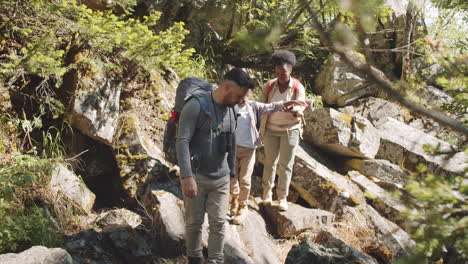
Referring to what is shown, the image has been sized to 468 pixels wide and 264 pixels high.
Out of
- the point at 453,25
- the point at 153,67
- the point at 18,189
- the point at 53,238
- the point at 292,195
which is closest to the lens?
the point at 53,238

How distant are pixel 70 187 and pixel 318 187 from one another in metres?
4.69

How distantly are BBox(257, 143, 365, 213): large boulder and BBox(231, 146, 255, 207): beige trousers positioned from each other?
2247mm

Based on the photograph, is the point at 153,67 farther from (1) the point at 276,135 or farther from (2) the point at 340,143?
(2) the point at 340,143

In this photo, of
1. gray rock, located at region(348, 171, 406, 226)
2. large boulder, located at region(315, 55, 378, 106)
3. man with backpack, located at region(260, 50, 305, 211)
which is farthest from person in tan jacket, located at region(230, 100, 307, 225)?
large boulder, located at region(315, 55, 378, 106)

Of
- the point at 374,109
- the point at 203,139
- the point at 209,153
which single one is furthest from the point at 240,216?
the point at 374,109

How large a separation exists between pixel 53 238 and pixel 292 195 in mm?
4892

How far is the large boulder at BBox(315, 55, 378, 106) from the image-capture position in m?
11.1

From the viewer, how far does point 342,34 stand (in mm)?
1744

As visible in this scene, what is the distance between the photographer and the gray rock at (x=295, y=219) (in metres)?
6.44

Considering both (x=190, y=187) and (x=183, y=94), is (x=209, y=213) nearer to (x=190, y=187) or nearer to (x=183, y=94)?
(x=190, y=187)

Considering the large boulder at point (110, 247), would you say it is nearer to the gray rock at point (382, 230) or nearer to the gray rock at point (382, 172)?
the gray rock at point (382, 230)

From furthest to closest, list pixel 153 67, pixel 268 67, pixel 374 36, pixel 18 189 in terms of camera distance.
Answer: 1. pixel 374 36
2. pixel 268 67
3. pixel 153 67
4. pixel 18 189

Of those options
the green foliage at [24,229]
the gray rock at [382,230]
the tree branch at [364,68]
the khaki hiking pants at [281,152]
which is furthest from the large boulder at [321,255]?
the tree branch at [364,68]

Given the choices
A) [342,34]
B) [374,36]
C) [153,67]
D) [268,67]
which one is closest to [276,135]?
[153,67]
